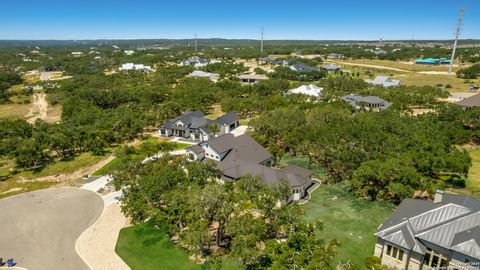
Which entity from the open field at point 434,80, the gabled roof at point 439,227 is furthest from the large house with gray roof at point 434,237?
the open field at point 434,80

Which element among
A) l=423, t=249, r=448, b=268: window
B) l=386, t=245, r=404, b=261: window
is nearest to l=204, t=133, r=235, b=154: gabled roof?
l=386, t=245, r=404, b=261: window

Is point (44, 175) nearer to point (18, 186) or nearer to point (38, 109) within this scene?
point (18, 186)

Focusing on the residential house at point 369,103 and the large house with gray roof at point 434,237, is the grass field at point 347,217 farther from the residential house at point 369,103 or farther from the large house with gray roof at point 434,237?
the residential house at point 369,103

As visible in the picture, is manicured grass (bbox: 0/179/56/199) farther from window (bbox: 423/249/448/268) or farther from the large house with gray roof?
window (bbox: 423/249/448/268)

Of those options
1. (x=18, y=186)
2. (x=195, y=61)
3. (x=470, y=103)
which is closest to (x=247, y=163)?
(x=18, y=186)

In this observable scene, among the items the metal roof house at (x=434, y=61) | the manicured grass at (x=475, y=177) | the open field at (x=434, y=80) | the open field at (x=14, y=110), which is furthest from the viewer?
the metal roof house at (x=434, y=61)
